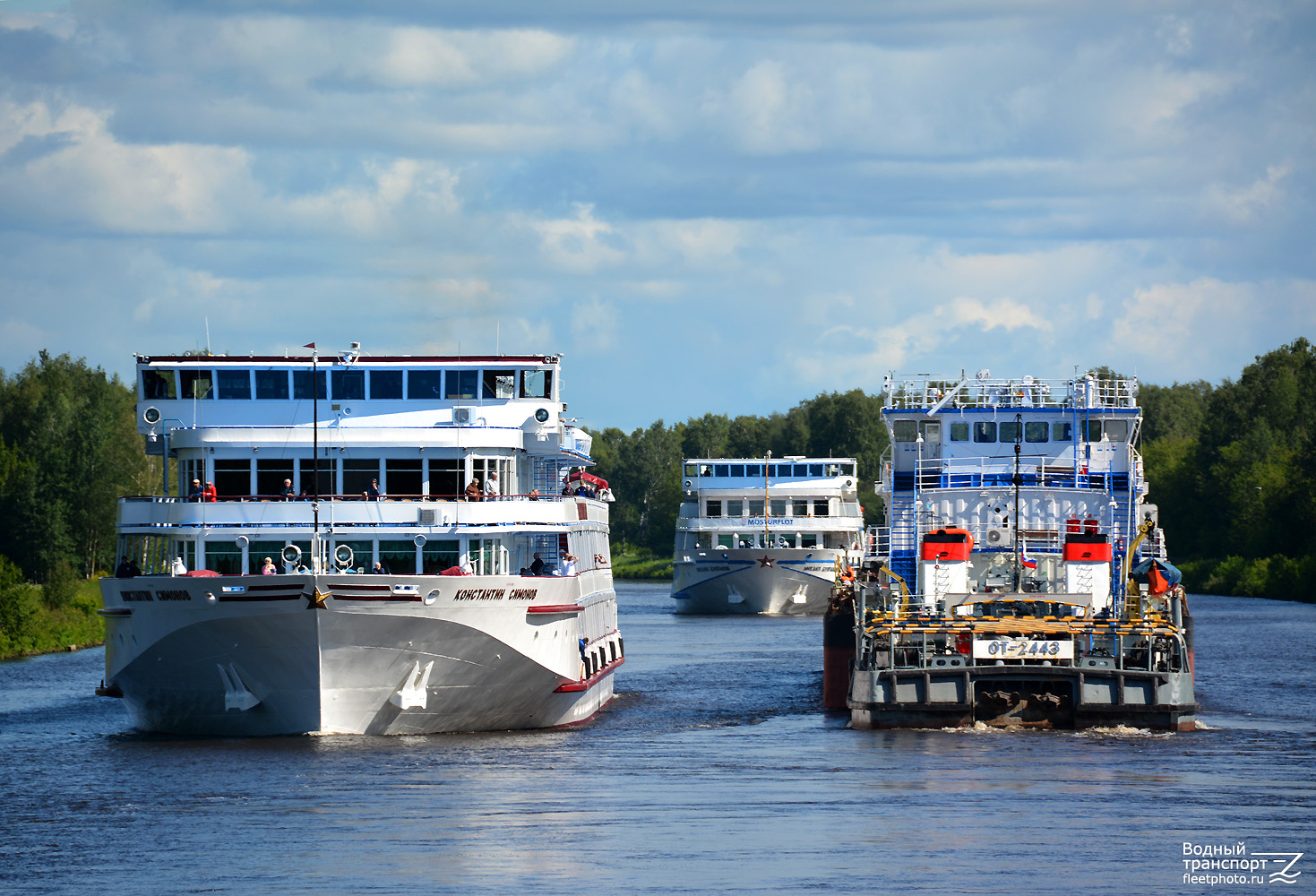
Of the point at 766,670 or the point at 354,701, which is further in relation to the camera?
the point at 766,670

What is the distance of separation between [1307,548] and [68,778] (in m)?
102

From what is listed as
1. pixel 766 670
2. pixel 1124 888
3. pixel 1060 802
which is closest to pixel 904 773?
pixel 1060 802

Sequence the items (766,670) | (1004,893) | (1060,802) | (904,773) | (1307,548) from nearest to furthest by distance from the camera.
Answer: (1004,893), (1060,802), (904,773), (766,670), (1307,548)

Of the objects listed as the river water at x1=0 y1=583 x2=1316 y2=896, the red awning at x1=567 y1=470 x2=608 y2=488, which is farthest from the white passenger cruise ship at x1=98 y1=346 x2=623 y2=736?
the red awning at x1=567 y1=470 x2=608 y2=488

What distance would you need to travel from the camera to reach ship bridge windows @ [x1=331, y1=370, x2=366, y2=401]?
41.3 metres

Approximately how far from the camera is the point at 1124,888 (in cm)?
2506

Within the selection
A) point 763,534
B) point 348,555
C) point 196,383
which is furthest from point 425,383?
point 763,534

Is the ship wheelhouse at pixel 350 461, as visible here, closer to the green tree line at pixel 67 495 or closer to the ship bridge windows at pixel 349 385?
the ship bridge windows at pixel 349 385

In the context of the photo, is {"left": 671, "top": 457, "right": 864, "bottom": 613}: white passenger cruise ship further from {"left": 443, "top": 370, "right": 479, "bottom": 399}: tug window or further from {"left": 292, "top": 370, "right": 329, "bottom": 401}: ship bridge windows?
{"left": 292, "top": 370, "right": 329, "bottom": 401}: ship bridge windows

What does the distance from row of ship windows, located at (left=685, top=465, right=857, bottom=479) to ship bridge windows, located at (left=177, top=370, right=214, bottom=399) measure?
76.4 m

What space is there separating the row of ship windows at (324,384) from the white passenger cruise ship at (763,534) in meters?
68.8

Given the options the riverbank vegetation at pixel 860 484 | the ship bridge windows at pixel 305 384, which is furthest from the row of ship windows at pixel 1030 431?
the riverbank vegetation at pixel 860 484

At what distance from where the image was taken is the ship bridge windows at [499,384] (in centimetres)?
4216

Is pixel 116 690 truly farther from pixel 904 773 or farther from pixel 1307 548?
pixel 1307 548
